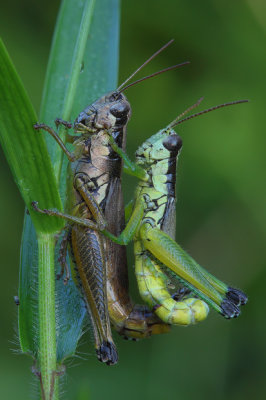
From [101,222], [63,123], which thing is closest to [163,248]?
[101,222]

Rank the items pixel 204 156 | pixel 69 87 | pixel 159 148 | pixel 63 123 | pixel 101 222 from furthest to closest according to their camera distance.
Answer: pixel 204 156, pixel 159 148, pixel 101 222, pixel 63 123, pixel 69 87

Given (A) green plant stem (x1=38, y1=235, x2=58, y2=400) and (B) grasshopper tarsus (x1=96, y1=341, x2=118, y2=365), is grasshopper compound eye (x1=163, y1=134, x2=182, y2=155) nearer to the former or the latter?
(B) grasshopper tarsus (x1=96, y1=341, x2=118, y2=365)

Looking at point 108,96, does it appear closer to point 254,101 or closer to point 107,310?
point 107,310

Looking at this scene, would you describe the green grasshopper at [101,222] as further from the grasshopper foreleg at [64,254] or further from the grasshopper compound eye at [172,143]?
the grasshopper compound eye at [172,143]

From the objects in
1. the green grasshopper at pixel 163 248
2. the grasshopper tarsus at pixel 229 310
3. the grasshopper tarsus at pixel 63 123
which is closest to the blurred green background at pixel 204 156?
the green grasshopper at pixel 163 248

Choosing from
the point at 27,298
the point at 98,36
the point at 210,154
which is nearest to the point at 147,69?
the point at 210,154

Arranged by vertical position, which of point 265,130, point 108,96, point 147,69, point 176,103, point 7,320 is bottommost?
point 7,320

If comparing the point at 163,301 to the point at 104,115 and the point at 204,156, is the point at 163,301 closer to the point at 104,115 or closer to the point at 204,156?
the point at 104,115
